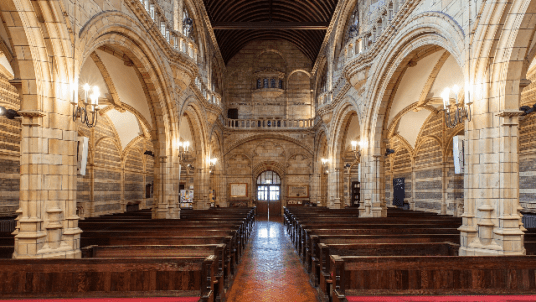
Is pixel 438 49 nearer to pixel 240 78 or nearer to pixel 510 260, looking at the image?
pixel 510 260

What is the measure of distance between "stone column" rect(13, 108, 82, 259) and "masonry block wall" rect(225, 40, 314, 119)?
64.9 feet

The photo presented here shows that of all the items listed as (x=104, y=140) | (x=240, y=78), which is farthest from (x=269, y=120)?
(x=104, y=140)

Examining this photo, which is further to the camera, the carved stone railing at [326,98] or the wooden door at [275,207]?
the wooden door at [275,207]

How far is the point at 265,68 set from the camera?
25.3 metres

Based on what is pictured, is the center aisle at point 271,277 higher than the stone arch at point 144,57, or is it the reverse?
the stone arch at point 144,57

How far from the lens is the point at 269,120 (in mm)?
24172

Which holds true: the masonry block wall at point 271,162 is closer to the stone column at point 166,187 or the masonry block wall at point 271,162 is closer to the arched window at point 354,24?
the arched window at point 354,24

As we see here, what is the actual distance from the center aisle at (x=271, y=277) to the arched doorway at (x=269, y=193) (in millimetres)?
12459

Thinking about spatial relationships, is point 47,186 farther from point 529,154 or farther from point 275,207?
point 275,207

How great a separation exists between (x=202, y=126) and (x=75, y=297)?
1263 centimetres

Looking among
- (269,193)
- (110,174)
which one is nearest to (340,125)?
(269,193)

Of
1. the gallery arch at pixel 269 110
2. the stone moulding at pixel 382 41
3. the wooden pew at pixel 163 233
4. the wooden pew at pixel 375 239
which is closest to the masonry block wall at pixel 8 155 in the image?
the gallery arch at pixel 269 110

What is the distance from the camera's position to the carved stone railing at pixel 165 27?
9.92 m

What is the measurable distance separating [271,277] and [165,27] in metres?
7.75
